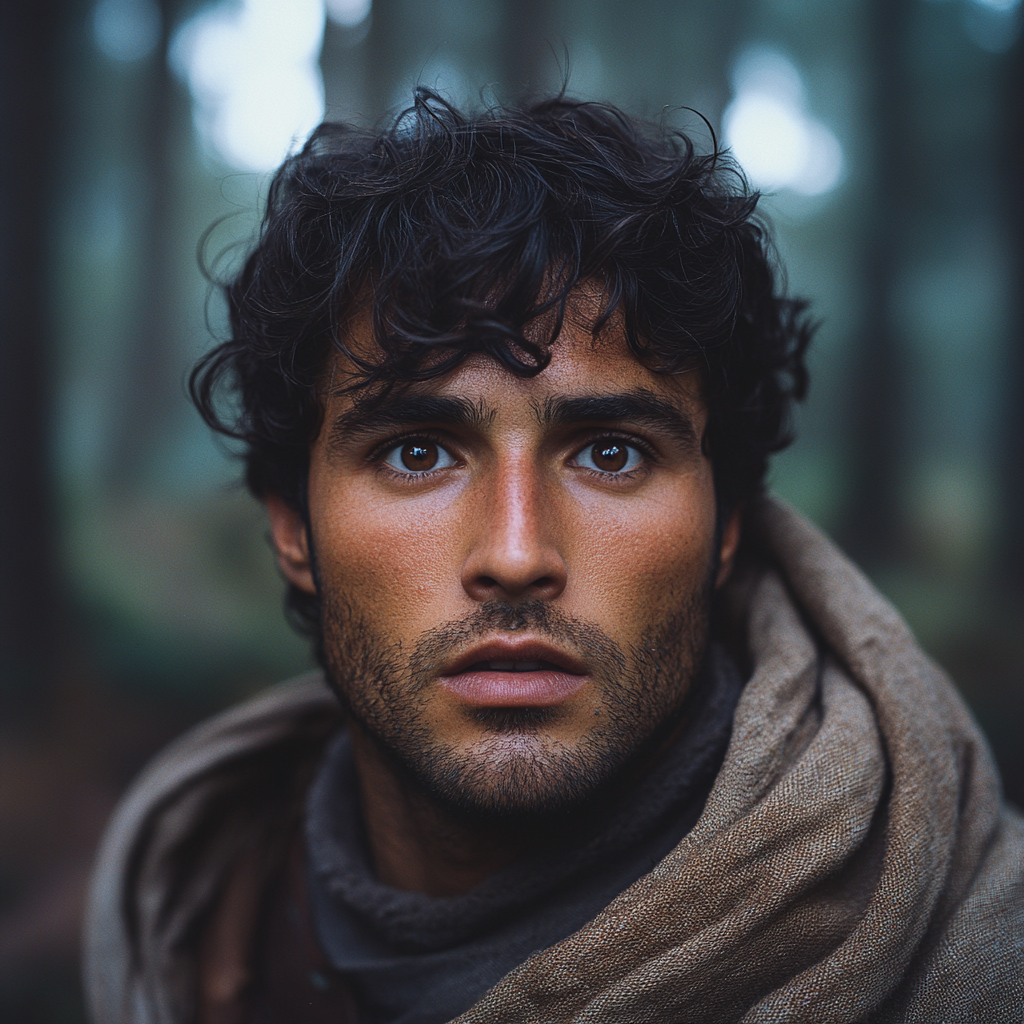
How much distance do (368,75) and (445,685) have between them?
8.59 feet

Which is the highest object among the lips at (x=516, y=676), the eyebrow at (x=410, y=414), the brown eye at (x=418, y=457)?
the eyebrow at (x=410, y=414)

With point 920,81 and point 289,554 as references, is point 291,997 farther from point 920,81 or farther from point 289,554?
point 920,81

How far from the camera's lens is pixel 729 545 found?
1673mm

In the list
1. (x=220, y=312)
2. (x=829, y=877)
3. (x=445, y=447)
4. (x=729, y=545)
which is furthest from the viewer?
(x=220, y=312)

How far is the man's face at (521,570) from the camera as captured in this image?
49.1 inches

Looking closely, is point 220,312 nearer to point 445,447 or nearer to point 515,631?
point 445,447

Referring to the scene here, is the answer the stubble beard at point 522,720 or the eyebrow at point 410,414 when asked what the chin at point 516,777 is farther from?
the eyebrow at point 410,414

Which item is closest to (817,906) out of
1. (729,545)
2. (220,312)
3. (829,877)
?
(829,877)

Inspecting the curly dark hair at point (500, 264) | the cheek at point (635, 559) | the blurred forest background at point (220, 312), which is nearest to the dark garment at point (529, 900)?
the cheek at point (635, 559)

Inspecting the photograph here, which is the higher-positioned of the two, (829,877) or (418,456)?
(418,456)

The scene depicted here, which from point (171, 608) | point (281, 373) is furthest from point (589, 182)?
point (171, 608)

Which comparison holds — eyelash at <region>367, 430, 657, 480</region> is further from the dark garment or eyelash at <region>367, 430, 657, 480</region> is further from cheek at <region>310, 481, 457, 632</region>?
the dark garment

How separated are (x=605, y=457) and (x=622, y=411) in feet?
0.31

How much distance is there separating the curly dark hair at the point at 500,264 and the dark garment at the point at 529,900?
539 mm
